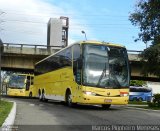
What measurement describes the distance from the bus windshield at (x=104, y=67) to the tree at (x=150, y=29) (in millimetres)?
10176

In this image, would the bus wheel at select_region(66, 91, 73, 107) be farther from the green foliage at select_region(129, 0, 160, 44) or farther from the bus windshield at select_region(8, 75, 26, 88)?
the bus windshield at select_region(8, 75, 26, 88)

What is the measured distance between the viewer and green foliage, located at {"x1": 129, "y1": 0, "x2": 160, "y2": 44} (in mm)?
34812

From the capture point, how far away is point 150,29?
3666cm

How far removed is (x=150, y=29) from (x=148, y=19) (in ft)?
3.41

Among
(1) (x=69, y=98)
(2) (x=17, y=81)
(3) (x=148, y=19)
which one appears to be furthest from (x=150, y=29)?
(2) (x=17, y=81)

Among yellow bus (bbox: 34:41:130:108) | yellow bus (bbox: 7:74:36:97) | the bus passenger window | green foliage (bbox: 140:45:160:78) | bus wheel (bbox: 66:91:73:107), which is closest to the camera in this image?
yellow bus (bbox: 34:41:130:108)

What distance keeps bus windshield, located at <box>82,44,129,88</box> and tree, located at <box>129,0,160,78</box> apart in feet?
33.4

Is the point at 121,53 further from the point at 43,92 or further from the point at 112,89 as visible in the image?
the point at 43,92

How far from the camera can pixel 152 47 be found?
33000 millimetres

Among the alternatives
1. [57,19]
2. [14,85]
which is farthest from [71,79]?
[57,19]

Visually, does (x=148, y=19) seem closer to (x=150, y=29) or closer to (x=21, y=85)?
(x=150, y=29)

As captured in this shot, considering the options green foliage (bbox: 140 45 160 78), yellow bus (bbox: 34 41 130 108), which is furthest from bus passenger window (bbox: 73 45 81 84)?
green foliage (bbox: 140 45 160 78)

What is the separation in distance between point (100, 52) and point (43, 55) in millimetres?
31689

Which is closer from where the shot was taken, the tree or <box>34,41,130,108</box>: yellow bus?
<box>34,41,130,108</box>: yellow bus
